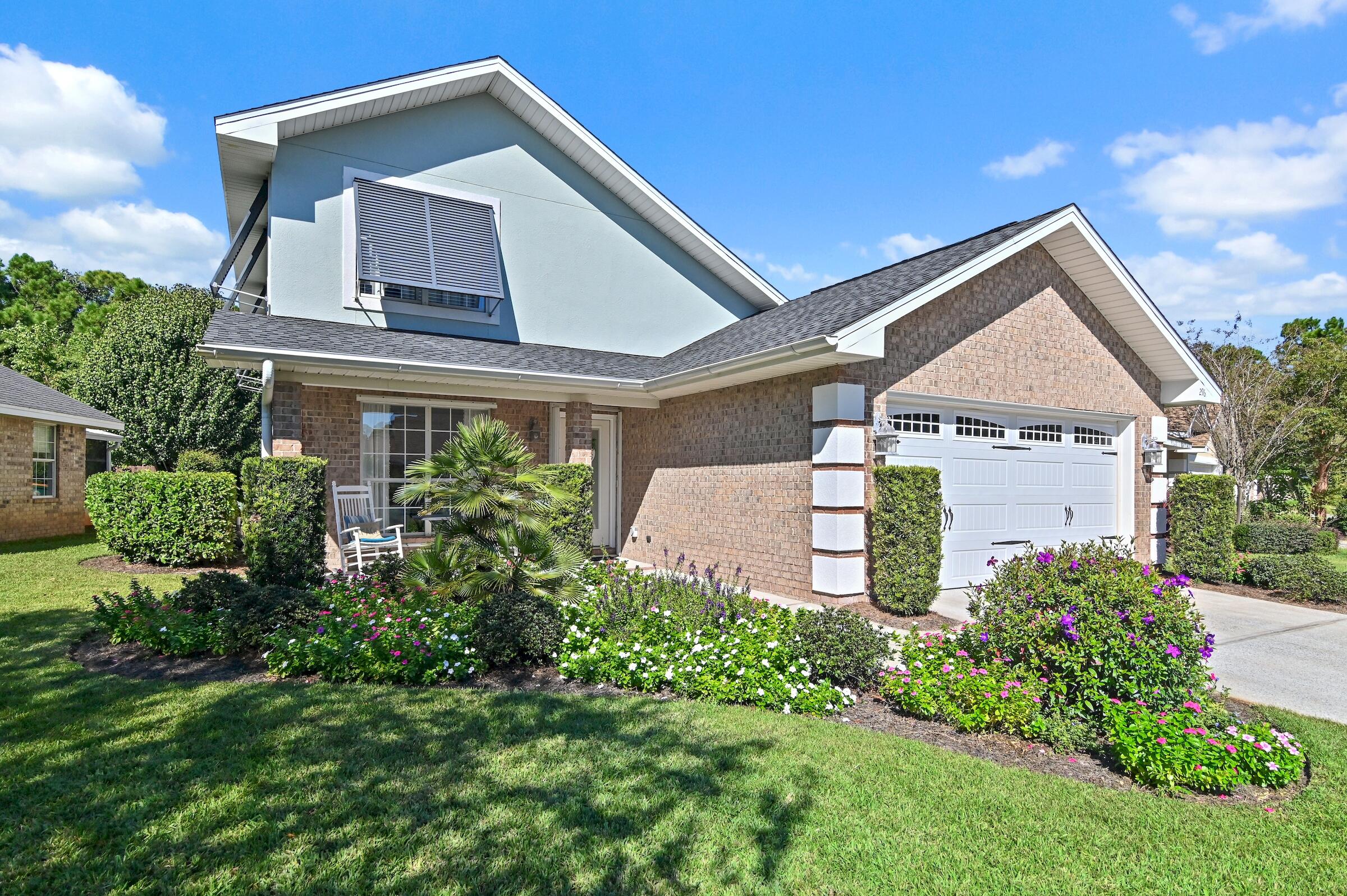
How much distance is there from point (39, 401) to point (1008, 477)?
19.6 meters

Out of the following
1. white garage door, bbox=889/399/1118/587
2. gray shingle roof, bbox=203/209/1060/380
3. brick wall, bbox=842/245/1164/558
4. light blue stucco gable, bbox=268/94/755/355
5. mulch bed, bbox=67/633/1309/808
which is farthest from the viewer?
light blue stucco gable, bbox=268/94/755/355

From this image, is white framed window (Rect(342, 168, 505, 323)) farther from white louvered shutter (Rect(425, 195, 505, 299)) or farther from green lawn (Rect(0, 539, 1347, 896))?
green lawn (Rect(0, 539, 1347, 896))

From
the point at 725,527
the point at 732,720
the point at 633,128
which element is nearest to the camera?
the point at 732,720

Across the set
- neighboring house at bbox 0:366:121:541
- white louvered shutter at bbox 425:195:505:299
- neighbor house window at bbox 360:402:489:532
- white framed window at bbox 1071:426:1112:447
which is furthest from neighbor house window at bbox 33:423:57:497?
white framed window at bbox 1071:426:1112:447

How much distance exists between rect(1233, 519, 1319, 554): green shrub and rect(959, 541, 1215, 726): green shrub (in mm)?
13064

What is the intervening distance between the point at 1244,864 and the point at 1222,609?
801cm

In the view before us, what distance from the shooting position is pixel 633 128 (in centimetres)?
1532

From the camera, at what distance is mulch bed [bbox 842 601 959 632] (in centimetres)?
789

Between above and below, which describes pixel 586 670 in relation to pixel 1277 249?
below

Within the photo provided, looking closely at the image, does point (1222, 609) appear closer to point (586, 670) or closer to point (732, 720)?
point (732, 720)

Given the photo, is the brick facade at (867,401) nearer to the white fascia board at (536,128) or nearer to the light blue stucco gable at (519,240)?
the light blue stucco gable at (519,240)

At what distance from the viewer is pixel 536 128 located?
12797 millimetres

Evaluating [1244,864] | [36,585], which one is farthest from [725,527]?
[36,585]

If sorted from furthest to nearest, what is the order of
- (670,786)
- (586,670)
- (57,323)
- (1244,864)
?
(57,323) → (586,670) → (670,786) → (1244,864)
